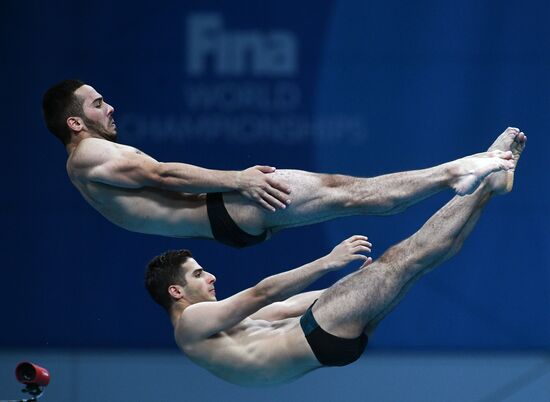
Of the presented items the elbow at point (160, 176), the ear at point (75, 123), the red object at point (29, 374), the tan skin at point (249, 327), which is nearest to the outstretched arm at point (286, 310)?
the tan skin at point (249, 327)

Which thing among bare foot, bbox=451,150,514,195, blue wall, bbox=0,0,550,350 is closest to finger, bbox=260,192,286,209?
bare foot, bbox=451,150,514,195

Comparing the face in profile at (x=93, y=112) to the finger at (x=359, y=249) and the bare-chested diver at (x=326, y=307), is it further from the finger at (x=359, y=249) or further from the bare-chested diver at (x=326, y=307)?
the finger at (x=359, y=249)

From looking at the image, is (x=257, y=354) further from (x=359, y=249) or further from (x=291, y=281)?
(x=359, y=249)

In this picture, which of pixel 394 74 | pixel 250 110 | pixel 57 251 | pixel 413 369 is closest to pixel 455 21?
pixel 394 74

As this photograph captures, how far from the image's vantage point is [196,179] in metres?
6.22

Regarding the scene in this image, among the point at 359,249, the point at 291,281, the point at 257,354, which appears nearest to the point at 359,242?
the point at 359,249

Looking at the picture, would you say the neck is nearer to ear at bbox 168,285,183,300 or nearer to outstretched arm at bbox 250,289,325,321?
ear at bbox 168,285,183,300

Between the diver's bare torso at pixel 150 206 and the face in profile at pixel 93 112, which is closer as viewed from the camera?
the diver's bare torso at pixel 150 206

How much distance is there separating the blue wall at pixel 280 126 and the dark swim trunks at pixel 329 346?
3.28 metres

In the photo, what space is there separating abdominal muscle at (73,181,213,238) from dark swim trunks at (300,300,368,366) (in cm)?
74

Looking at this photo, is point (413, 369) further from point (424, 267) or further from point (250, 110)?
point (424, 267)

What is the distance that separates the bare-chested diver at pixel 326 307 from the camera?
6.30m

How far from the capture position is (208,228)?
6.43m

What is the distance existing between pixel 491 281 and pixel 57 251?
11.6ft
